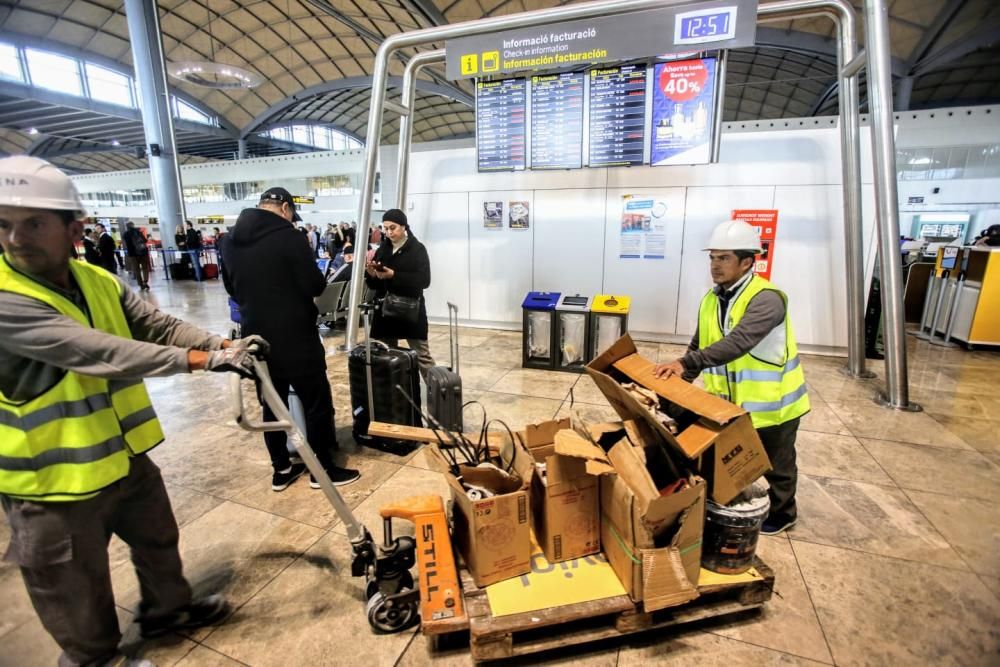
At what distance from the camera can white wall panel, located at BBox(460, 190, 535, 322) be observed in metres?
6.91

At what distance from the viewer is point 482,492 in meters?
1.96

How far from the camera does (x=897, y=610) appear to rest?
6.55 feet

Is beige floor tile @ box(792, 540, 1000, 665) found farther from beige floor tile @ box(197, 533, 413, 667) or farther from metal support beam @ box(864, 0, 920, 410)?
metal support beam @ box(864, 0, 920, 410)

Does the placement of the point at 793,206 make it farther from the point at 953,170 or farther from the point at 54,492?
the point at 953,170

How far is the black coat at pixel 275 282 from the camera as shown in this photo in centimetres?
262

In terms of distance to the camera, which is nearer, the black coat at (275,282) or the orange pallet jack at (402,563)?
the orange pallet jack at (402,563)

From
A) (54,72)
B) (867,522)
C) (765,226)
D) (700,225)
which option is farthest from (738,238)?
(54,72)

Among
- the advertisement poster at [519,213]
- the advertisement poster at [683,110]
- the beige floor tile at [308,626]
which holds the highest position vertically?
the advertisement poster at [683,110]

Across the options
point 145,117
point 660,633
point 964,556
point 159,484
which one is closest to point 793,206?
point 964,556

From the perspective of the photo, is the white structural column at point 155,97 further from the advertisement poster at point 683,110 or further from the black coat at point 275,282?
the advertisement poster at point 683,110

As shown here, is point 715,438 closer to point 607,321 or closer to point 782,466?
point 782,466

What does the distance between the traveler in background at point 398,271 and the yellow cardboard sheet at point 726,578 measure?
8.38 feet

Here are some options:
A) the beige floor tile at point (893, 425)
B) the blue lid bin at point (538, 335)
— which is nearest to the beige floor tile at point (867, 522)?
the beige floor tile at point (893, 425)

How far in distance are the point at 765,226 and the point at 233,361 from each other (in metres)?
6.33
